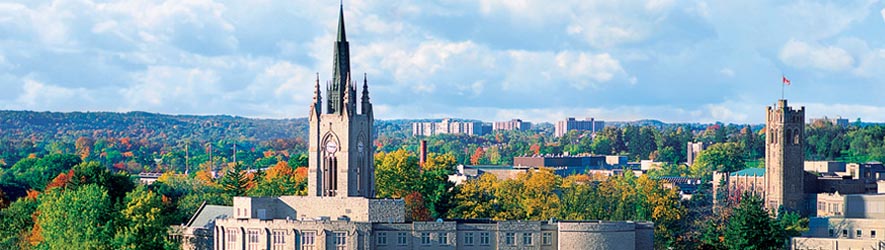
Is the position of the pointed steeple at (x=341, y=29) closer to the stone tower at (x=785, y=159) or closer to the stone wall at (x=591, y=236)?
the stone wall at (x=591, y=236)

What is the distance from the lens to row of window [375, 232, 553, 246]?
3750 inches

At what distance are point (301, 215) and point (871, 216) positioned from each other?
51597 millimetres

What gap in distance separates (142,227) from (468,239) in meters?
19.8

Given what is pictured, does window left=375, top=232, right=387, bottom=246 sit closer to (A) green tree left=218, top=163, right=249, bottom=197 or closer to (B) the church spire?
→ (B) the church spire

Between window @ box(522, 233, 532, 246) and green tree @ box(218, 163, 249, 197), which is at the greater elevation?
green tree @ box(218, 163, 249, 197)

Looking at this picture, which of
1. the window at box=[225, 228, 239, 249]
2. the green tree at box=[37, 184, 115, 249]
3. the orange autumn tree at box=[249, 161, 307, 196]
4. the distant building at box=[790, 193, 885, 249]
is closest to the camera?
the window at box=[225, 228, 239, 249]

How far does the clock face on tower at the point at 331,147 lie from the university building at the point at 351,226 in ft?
0.20

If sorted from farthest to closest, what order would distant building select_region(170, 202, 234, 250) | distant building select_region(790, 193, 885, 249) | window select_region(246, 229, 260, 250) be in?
distant building select_region(790, 193, 885, 249)
distant building select_region(170, 202, 234, 250)
window select_region(246, 229, 260, 250)

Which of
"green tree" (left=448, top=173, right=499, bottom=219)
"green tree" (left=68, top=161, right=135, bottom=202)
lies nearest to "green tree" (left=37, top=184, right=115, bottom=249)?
"green tree" (left=68, top=161, right=135, bottom=202)

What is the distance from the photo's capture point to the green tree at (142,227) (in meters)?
101

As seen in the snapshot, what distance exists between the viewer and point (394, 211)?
97.7 metres

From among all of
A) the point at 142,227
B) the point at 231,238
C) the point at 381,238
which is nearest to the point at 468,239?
the point at 381,238

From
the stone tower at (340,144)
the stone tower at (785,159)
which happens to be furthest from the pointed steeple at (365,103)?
the stone tower at (785,159)

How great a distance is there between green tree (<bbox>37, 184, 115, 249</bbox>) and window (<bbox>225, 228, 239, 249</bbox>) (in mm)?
8861
